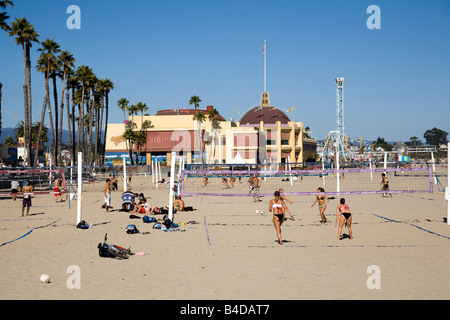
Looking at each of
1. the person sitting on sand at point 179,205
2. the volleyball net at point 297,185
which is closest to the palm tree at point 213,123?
the volleyball net at point 297,185

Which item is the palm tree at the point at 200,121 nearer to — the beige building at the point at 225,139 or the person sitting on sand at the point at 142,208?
the beige building at the point at 225,139

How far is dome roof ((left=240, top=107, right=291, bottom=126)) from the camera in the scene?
4001 inches

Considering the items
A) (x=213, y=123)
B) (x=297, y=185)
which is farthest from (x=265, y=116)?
(x=297, y=185)

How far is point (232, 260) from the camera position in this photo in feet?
36.2

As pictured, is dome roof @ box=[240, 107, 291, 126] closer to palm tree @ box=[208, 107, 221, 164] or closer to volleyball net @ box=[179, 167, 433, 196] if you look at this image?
palm tree @ box=[208, 107, 221, 164]

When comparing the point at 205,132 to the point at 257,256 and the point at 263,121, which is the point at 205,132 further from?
the point at 257,256

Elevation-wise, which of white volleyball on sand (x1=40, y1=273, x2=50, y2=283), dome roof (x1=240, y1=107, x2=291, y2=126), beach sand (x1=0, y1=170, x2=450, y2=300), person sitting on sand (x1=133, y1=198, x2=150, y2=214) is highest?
dome roof (x1=240, y1=107, x2=291, y2=126)

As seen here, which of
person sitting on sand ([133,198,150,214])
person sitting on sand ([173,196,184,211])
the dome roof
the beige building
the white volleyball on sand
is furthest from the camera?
the dome roof

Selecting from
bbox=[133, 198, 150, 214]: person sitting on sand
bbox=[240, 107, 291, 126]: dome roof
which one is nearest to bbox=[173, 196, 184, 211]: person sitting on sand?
bbox=[133, 198, 150, 214]: person sitting on sand

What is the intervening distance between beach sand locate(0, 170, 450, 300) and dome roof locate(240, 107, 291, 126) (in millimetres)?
83418

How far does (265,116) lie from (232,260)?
307ft

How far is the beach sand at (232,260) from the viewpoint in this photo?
8.35m

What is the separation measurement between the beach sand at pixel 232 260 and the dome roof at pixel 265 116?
83.4 meters
